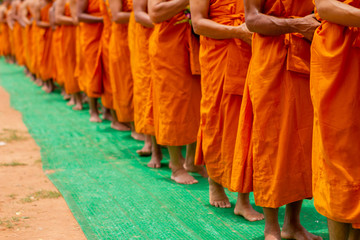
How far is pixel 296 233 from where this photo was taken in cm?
391

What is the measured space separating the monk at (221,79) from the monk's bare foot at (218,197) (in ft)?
0.79

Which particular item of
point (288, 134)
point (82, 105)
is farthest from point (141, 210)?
point (82, 105)

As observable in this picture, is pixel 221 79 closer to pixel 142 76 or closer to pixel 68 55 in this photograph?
pixel 142 76

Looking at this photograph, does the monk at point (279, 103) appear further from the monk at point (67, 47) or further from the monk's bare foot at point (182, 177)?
the monk at point (67, 47)

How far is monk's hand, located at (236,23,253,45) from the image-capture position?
13.0ft

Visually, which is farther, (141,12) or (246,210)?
(141,12)

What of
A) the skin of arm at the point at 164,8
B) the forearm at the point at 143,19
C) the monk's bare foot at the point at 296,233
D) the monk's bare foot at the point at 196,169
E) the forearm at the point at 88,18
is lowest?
the monk's bare foot at the point at 196,169

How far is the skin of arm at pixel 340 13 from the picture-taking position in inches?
115

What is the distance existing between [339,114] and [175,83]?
7.84ft

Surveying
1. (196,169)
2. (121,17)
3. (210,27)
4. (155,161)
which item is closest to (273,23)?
(210,27)

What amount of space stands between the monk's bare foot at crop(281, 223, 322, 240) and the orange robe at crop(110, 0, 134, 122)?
3.50 meters

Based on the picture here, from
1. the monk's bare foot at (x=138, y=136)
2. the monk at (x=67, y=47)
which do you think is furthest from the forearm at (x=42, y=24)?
the monk's bare foot at (x=138, y=136)

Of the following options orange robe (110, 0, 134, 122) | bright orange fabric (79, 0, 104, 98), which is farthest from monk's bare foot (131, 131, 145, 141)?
bright orange fabric (79, 0, 104, 98)

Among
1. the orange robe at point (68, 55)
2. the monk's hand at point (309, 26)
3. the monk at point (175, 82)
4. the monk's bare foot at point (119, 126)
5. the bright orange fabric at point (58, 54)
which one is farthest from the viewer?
the bright orange fabric at point (58, 54)
